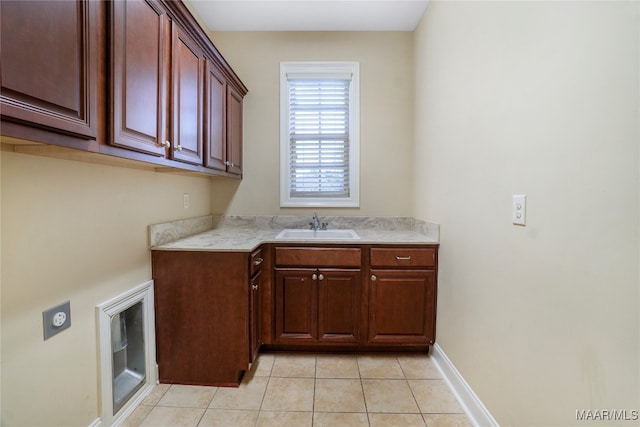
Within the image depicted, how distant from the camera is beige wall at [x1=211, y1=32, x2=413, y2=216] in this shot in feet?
8.36

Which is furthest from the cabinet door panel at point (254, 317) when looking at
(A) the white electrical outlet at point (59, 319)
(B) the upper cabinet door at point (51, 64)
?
(B) the upper cabinet door at point (51, 64)

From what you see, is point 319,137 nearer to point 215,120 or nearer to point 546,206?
point 215,120

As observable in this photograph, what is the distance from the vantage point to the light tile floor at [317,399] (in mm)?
1471

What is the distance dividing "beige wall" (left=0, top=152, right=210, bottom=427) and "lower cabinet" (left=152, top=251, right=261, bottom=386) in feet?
0.71

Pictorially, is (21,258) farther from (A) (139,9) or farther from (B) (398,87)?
(B) (398,87)

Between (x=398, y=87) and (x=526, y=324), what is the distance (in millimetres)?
2168

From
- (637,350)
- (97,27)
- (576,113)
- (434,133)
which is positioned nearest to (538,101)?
(576,113)

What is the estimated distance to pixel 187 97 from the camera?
1.55m

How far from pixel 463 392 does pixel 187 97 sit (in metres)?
2.30

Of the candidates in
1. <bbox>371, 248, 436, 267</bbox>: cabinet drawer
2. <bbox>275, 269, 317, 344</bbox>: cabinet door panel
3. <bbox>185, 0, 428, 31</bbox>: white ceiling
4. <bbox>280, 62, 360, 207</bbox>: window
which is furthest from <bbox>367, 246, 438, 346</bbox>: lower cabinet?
<bbox>185, 0, 428, 31</bbox>: white ceiling

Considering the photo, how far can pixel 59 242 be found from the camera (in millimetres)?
1091

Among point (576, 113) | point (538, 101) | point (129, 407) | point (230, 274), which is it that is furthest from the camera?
point (230, 274)

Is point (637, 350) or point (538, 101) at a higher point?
point (538, 101)
